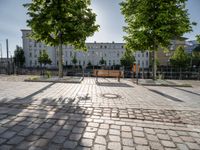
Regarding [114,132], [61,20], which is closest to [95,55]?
[61,20]

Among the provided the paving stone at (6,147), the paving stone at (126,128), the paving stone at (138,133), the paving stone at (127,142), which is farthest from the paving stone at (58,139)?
the paving stone at (138,133)

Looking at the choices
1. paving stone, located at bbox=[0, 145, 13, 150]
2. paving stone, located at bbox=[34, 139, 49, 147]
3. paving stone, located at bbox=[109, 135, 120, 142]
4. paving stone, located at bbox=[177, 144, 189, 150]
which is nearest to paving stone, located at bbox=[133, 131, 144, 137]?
paving stone, located at bbox=[109, 135, 120, 142]

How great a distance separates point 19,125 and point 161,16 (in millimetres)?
12977

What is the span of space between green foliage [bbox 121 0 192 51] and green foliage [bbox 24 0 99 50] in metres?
3.75

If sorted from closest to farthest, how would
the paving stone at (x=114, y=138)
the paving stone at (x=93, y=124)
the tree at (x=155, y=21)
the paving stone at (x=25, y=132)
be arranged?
1. the paving stone at (x=114, y=138)
2. the paving stone at (x=25, y=132)
3. the paving stone at (x=93, y=124)
4. the tree at (x=155, y=21)

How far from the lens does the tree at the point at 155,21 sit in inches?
537

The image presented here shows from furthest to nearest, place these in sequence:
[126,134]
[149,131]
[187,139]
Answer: [149,131], [126,134], [187,139]

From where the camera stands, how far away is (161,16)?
526 inches

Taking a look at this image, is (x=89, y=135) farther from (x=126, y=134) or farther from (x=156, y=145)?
(x=156, y=145)

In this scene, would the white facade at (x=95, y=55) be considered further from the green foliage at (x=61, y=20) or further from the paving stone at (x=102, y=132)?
the paving stone at (x=102, y=132)

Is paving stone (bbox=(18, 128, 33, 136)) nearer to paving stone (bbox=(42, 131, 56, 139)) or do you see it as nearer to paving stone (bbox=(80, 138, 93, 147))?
paving stone (bbox=(42, 131, 56, 139))

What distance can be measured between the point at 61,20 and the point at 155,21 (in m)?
7.93

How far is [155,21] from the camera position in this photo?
13820mm

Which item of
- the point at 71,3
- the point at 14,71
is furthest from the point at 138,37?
the point at 14,71
